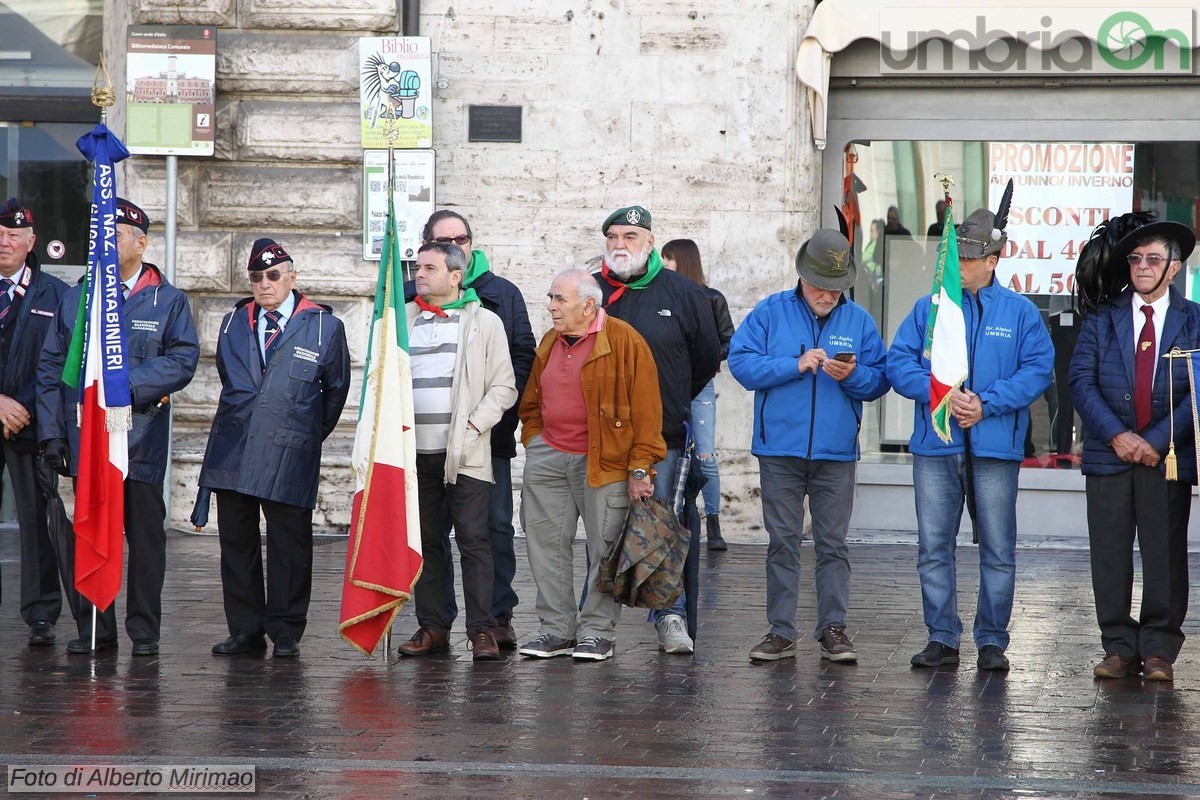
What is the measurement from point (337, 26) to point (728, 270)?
3192 mm

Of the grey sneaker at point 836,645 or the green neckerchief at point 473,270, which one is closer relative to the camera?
the grey sneaker at point 836,645

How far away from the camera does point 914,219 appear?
12.2 metres

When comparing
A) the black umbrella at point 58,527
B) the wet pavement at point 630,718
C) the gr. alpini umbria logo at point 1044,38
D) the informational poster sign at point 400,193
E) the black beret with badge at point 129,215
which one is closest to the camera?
the wet pavement at point 630,718

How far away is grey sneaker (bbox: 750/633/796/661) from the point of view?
296 inches

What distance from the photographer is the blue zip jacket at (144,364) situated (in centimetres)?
760

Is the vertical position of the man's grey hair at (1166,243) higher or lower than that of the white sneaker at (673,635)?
higher

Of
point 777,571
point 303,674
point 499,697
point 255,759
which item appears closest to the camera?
point 255,759

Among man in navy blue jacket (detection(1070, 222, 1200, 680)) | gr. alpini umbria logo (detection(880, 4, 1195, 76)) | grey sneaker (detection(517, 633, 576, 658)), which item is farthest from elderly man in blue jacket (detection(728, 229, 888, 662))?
gr. alpini umbria logo (detection(880, 4, 1195, 76))

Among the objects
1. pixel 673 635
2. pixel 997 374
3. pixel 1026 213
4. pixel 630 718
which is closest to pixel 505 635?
pixel 673 635

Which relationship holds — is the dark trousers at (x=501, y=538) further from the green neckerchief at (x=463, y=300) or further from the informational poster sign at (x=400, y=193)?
the informational poster sign at (x=400, y=193)

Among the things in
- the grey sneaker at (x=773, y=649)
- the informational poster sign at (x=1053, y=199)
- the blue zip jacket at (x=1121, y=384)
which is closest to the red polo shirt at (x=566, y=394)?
the grey sneaker at (x=773, y=649)

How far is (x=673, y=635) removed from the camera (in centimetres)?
768

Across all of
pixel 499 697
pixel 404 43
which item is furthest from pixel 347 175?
pixel 499 697

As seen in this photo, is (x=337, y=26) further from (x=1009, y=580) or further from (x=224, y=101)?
(x=1009, y=580)
